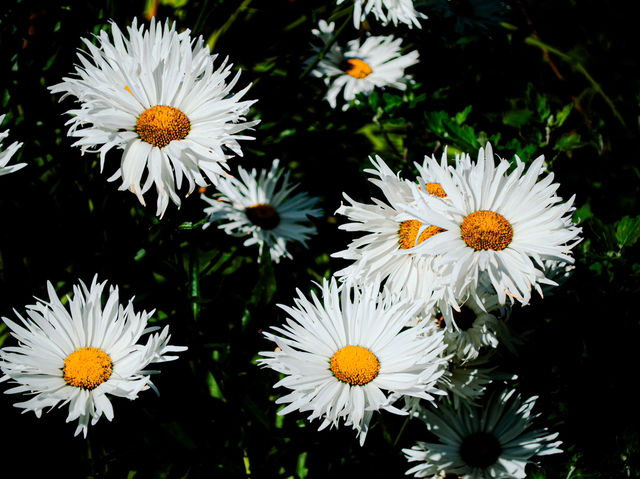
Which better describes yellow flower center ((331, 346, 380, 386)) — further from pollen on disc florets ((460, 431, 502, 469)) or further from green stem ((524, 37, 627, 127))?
green stem ((524, 37, 627, 127))

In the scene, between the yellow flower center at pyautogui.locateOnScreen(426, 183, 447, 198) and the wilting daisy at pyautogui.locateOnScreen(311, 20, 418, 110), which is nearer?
the yellow flower center at pyautogui.locateOnScreen(426, 183, 447, 198)

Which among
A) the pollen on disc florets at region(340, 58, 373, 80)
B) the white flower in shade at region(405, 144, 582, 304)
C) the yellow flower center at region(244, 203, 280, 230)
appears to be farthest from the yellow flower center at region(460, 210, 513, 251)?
the pollen on disc florets at region(340, 58, 373, 80)

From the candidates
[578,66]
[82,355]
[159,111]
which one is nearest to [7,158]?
[159,111]

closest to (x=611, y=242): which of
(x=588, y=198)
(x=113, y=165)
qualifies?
(x=588, y=198)

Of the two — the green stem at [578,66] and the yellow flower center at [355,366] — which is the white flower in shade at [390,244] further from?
the green stem at [578,66]

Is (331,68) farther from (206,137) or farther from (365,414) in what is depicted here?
(365,414)
